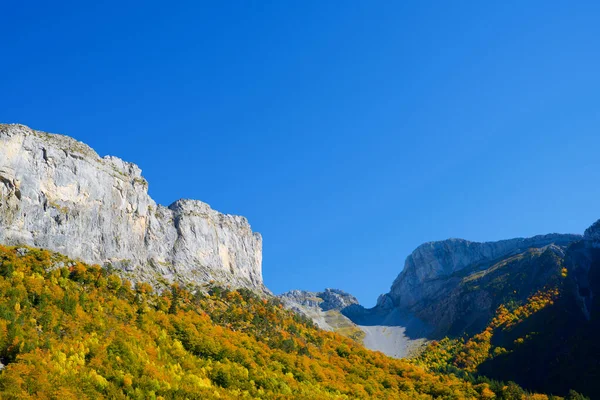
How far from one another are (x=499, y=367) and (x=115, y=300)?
5196 inches

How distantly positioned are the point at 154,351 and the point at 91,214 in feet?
237

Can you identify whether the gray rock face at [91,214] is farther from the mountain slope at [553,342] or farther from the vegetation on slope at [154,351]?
the mountain slope at [553,342]

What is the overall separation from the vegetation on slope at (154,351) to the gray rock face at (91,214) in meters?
14.2

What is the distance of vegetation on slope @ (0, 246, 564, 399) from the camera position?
55188 mm

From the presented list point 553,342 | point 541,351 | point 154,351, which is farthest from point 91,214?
point 553,342

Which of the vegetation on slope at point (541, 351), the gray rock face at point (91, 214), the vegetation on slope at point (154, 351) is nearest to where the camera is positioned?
the vegetation on slope at point (154, 351)

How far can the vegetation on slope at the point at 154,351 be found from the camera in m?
55.2

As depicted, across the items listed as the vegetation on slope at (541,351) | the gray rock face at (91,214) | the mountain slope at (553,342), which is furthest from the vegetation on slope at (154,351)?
the mountain slope at (553,342)

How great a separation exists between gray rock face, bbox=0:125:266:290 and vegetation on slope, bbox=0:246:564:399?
46.7 feet

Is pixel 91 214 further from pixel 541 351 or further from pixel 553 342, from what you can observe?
pixel 553 342

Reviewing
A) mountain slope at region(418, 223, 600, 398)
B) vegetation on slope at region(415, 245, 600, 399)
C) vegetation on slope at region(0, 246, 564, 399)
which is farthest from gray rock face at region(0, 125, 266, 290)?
mountain slope at region(418, 223, 600, 398)

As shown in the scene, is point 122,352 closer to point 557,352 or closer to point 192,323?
point 192,323

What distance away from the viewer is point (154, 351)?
73.0 metres

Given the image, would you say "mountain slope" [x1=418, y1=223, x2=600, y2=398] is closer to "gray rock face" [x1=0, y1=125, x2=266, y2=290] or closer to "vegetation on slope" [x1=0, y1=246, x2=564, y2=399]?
"vegetation on slope" [x1=0, y1=246, x2=564, y2=399]
